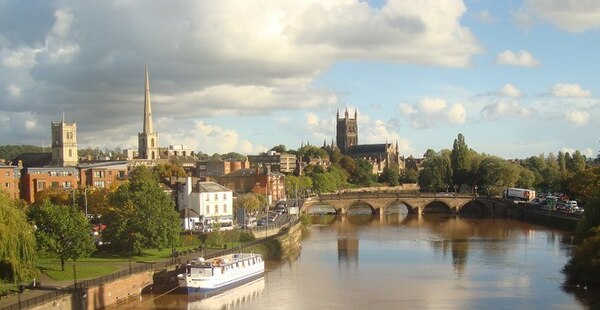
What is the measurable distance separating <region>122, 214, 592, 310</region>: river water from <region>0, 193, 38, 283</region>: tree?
7.63 metres

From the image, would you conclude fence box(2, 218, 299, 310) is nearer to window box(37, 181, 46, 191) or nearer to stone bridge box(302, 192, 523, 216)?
window box(37, 181, 46, 191)

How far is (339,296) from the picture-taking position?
172 feet

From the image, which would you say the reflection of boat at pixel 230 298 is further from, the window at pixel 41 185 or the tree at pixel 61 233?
the window at pixel 41 185

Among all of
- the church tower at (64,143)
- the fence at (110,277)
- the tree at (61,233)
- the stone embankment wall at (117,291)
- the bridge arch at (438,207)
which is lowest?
the stone embankment wall at (117,291)

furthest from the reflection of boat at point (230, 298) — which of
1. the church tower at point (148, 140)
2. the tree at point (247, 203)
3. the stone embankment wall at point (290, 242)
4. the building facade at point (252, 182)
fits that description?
the church tower at point (148, 140)

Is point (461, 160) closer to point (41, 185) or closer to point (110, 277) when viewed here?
point (41, 185)

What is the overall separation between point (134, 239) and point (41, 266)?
29.4 ft

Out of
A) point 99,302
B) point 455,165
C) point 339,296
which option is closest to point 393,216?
point 455,165

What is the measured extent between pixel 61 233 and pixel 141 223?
30.5 feet

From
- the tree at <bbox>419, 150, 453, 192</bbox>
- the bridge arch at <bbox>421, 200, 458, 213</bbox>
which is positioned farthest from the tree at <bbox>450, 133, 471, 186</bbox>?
the bridge arch at <bbox>421, 200, 458, 213</bbox>

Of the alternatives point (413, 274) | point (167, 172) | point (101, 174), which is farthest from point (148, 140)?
point (413, 274)

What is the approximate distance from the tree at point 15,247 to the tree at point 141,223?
43.8 ft

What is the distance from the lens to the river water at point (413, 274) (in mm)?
50250

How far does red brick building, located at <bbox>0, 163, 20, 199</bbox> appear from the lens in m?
93.2
